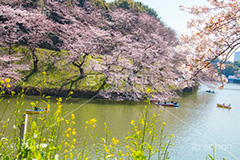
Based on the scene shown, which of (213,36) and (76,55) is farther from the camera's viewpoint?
(76,55)

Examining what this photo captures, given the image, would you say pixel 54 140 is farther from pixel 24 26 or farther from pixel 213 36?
pixel 24 26

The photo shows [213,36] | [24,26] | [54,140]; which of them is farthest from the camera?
[24,26]

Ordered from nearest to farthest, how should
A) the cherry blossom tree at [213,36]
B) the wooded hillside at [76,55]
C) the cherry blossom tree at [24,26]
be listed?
the cherry blossom tree at [213,36], the cherry blossom tree at [24,26], the wooded hillside at [76,55]

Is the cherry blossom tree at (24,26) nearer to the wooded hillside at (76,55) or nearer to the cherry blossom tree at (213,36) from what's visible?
the wooded hillside at (76,55)

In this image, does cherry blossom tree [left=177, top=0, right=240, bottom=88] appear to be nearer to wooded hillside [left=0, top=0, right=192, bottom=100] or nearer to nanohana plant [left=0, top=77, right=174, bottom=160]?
nanohana plant [left=0, top=77, right=174, bottom=160]

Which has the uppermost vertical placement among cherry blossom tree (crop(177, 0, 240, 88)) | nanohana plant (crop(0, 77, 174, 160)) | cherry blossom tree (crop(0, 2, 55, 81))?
cherry blossom tree (crop(0, 2, 55, 81))

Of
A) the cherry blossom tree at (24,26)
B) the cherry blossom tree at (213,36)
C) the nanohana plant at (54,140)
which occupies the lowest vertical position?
the nanohana plant at (54,140)

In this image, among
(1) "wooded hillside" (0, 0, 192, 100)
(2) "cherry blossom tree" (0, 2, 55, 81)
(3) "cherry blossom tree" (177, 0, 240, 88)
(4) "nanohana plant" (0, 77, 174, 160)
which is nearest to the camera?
(4) "nanohana plant" (0, 77, 174, 160)

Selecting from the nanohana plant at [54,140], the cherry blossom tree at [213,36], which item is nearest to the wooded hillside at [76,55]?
the cherry blossom tree at [213,36]

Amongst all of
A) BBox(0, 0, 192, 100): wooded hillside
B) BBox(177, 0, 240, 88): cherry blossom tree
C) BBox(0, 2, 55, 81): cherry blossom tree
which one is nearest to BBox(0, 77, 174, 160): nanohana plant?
BBox(177, 0, 240, 88): cherry blossom tree

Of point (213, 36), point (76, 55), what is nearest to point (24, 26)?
point (76, 55)

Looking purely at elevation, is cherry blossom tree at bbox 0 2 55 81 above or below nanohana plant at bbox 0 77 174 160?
above

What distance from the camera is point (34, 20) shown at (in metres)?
13.8

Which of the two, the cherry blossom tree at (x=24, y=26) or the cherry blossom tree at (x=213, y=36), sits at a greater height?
the cherry blossom tree at (x=24, y=26)
